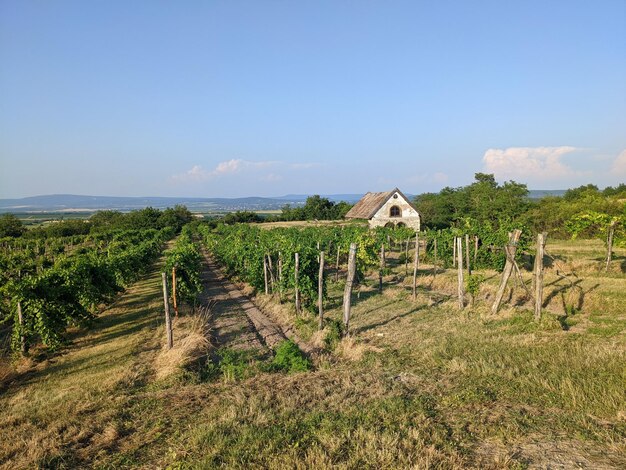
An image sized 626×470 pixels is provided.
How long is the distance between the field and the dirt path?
0.48 feet

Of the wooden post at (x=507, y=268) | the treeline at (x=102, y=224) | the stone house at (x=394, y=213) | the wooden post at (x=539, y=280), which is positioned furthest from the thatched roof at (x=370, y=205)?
the treeline at (x=102, y=224)

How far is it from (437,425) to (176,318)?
9418mm

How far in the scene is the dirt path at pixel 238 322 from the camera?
35.1ft

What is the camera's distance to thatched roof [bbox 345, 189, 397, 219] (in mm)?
41231

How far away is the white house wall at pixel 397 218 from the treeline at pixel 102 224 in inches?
1666

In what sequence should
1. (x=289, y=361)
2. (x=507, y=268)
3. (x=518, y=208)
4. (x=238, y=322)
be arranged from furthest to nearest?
1. (x=518, y=208)
2. (x=238, y=322)
3. (x=507, y=268)
4. (x=289, y=361)

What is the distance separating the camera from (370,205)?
44531 millimetres

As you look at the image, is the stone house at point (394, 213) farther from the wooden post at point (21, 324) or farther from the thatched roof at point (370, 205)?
the wooden post at point (21, 324)

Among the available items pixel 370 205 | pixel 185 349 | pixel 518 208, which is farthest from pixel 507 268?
pixel 370 205

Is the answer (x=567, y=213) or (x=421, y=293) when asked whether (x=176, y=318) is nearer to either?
(x=421, y=293)

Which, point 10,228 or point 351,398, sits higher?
point 10,228

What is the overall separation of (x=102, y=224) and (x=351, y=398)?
73.3 meters

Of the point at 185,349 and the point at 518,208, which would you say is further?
the point at 518,208

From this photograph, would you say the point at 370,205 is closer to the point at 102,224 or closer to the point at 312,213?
the point at 312,213
